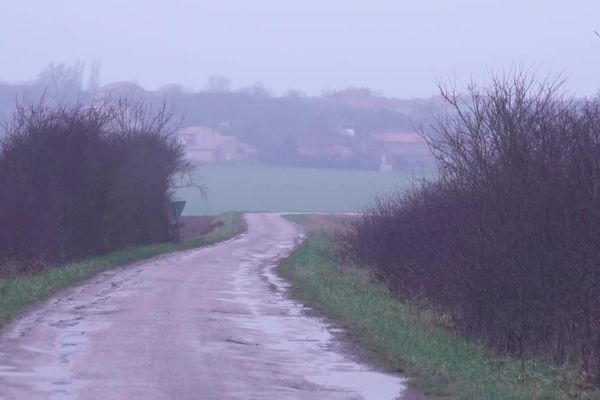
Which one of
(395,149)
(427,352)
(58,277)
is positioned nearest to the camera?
(427,352)

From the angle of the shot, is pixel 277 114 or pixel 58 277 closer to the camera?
pixel 58 277

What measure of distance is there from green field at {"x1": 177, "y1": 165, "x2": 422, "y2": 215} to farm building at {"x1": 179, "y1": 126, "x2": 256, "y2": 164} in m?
1.33

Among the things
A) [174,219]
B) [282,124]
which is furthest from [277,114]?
[174,219]

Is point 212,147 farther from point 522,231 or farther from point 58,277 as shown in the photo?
point 522,231

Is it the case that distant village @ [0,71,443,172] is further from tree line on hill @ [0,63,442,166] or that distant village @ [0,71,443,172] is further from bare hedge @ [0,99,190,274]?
bare hedge @ [0,99,190,274]

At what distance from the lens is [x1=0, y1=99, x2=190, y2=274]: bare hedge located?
95.8 feet

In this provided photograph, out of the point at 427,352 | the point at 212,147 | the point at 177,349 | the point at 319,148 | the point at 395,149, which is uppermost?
the point at 319,148

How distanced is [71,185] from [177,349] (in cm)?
1894

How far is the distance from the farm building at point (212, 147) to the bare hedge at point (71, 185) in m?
59.6

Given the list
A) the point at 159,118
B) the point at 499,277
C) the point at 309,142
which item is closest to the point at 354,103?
the point at 309,142

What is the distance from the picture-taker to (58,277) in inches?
961

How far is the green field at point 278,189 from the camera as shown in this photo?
8106 cm

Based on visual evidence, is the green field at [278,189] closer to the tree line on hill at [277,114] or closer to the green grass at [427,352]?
the tree line on hill at [277,114]

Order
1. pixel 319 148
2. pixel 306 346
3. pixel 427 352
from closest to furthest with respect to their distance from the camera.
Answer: pixel 427 352 → pixel 306 346 → pixel 319 148
